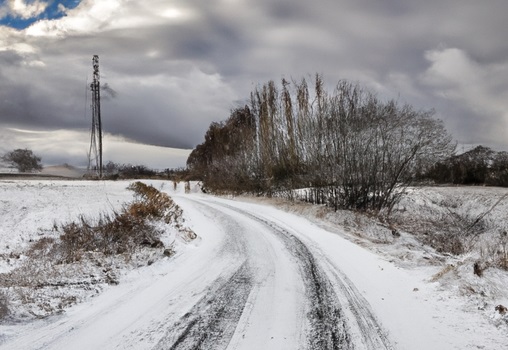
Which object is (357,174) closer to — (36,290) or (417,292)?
(417,292)

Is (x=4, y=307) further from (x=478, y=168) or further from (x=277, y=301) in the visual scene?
(x=478, y=168)

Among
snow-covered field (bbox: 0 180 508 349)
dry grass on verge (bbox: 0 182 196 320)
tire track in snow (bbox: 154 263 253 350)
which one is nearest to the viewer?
tire track in snow (bbox: 154 263 253 350)

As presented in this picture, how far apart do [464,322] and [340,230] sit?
28.6ft

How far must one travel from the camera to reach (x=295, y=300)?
5.77 m

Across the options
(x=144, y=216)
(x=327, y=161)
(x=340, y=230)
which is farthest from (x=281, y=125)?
(x=144, y=216)

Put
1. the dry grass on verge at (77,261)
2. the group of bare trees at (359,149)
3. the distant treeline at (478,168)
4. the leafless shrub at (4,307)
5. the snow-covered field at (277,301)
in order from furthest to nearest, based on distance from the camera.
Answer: the distant treeline at (478,168) < the group of bare trees at (359,149) < the dry grass on verge at (77,261) < the leafless shrub at (4,307) < the snow-covered field at (277,301)

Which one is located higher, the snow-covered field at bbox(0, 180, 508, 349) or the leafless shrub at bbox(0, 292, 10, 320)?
the leafless shrub at bbox(0, 292, 10, 320)

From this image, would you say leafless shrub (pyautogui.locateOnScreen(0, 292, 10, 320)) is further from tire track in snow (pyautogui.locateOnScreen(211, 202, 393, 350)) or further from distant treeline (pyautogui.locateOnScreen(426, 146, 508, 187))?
distant treeline (pyautogui.locateOnScreen(426, 146, 508, 187))

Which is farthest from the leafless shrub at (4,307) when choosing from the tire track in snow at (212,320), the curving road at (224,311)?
the tire track in snow at (212,320)

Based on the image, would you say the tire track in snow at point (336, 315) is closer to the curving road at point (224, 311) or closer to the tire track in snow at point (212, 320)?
the curving road at point (224, 311)

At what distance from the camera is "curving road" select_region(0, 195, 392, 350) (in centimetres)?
433

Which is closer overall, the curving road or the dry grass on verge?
the curving road

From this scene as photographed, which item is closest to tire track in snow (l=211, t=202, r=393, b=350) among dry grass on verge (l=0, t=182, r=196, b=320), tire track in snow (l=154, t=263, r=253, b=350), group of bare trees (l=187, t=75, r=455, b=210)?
tire track in snow (l=154, t=263, r=253, b=350)

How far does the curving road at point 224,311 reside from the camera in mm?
4328
